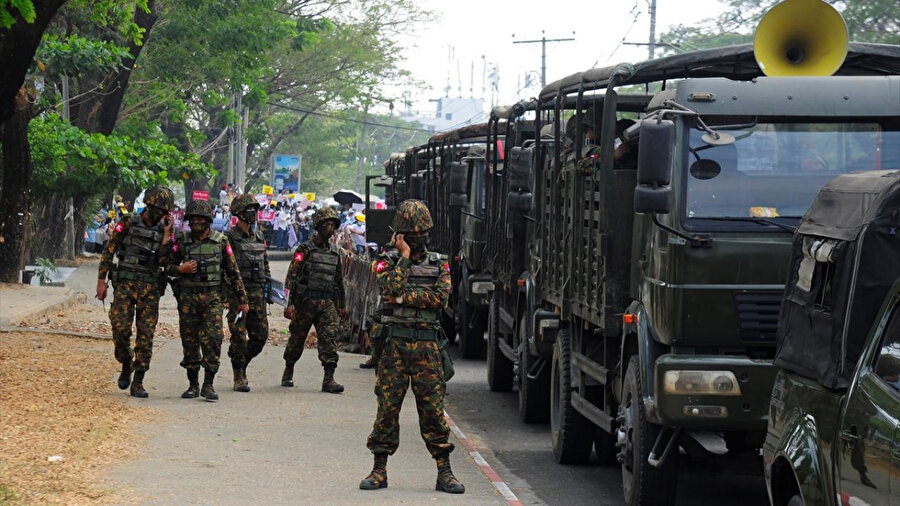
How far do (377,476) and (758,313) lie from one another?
8.59ft

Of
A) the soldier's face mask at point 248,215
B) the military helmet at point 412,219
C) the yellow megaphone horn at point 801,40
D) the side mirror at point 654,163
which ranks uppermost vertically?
the yellow megaphone horn at point 801,40

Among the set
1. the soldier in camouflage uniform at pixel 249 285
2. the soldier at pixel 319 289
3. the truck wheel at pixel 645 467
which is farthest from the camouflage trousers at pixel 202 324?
the truck wheel at pixel 645 467

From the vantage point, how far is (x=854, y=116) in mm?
8156

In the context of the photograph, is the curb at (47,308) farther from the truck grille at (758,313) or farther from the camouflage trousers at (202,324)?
the truck grille at (758,313)

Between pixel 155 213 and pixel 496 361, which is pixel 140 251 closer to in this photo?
pixel 155 213

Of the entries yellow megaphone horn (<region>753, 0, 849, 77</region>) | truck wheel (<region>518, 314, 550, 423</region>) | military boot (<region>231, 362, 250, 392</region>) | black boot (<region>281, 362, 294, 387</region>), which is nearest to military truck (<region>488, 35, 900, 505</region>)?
yellow megaphone horn (<region>753, 0, 849, 77</region>)

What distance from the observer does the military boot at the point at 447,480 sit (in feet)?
28.9

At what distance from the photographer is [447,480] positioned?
881 centimetres

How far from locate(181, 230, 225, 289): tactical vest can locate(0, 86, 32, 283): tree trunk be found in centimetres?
1043

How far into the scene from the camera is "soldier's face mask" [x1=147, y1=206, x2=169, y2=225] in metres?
12.5

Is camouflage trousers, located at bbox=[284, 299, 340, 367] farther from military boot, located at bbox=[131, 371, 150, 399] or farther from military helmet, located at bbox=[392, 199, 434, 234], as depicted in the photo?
military helmet, located at bbox=[392, 199, 434, 234]

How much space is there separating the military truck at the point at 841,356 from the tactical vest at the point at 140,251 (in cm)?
762

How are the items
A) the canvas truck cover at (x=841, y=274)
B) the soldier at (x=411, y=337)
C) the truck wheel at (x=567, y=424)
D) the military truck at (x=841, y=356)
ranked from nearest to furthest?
the military truck at (x=841, y=356) → the canvas truck cover at (x=841, y=274) → the soldier at (x=411, y=337) → the truck wheel at (x=567, y=424)

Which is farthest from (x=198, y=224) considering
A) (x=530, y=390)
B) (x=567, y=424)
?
(x=567, y=424)
